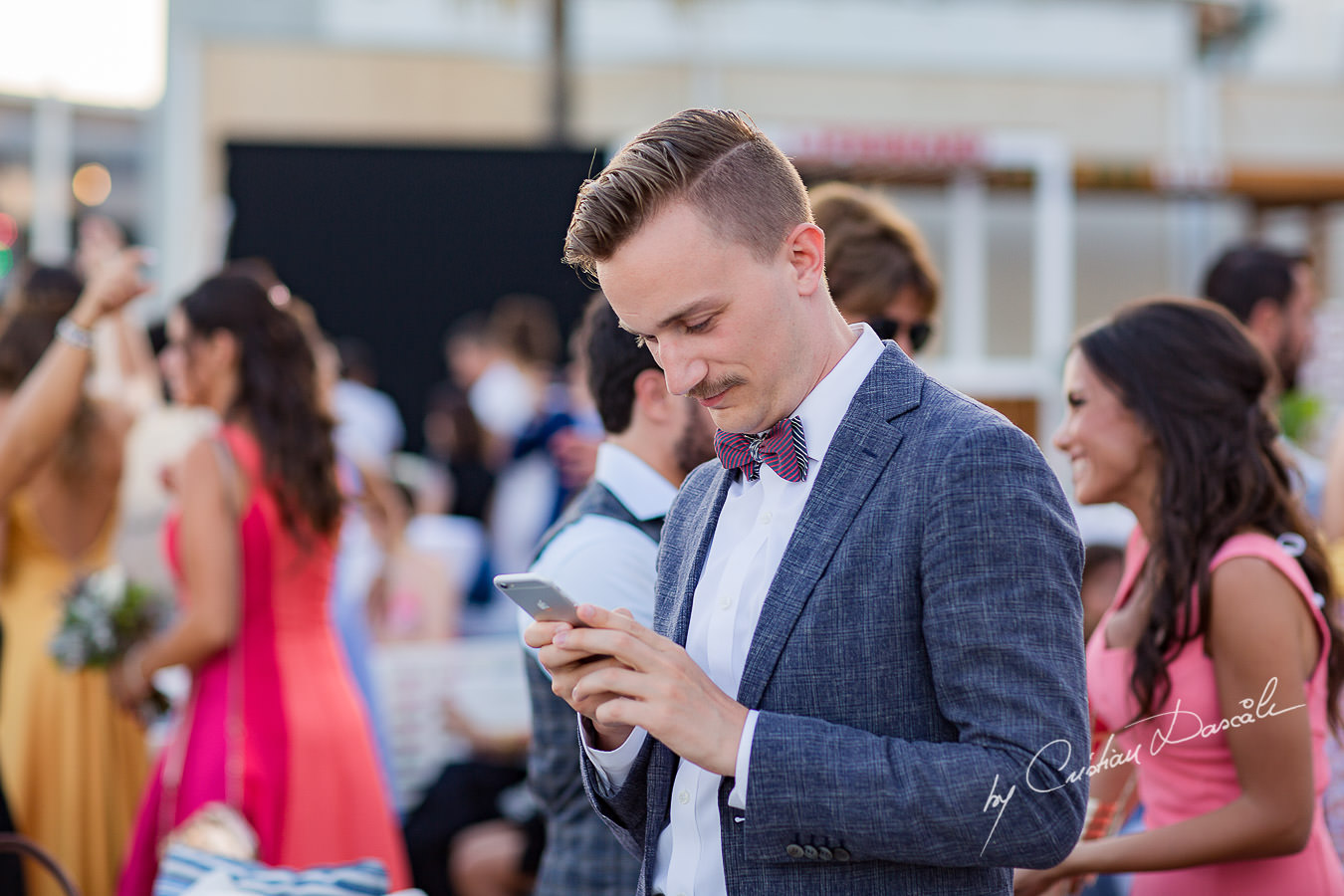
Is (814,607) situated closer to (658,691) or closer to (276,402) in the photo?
(658,691)

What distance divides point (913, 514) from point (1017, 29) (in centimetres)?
1598

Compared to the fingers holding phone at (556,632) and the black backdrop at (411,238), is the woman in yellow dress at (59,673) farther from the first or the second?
the black backdrop at (411,238)

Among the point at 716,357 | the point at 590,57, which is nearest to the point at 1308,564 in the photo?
the point at 716,357

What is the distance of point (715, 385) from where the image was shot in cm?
143

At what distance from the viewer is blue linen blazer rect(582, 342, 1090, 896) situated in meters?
1.25

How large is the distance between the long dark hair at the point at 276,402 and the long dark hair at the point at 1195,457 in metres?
2.08

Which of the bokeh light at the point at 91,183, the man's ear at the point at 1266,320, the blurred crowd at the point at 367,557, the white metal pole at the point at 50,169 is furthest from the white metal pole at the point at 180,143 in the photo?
the man's ear at the point at 1266,320

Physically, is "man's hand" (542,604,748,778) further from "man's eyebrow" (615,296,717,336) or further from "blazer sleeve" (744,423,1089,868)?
"man's eyebrow" (615,296,717,336)

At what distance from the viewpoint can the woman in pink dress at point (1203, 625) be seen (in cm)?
188

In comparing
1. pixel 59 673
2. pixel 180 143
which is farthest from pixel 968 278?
pixel 59 673

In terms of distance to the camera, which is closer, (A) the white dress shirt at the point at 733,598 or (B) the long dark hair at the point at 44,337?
(A) the white dress shirt at the point at 733,598

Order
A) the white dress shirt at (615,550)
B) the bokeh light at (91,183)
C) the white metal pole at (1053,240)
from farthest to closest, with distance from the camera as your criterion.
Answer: the bokeh light at (91,183) < the white metal pole at (1053,240) < the white dress shirt at (615,550)

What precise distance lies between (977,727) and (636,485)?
965mm

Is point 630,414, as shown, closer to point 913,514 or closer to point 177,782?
point 913,514
